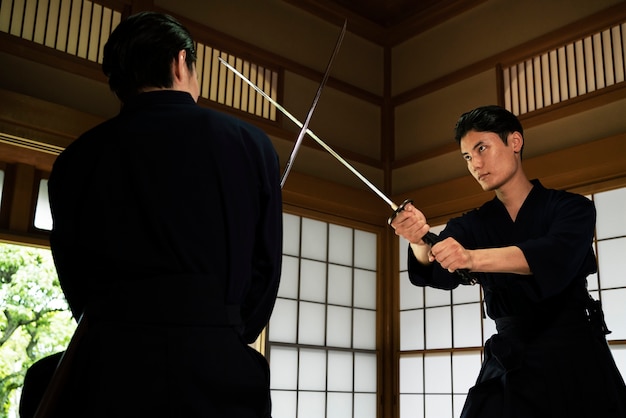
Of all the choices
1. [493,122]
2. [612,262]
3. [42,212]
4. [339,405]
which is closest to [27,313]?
[42,212]

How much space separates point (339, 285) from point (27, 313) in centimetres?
553

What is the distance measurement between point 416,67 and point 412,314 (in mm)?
2039

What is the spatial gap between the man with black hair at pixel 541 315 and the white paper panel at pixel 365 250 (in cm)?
342

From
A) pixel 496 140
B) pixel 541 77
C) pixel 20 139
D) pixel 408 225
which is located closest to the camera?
pixel 408 225

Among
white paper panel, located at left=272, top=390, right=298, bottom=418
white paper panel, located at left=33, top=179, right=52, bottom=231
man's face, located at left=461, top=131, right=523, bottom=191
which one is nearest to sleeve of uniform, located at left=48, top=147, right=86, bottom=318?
man's face, located at left=461, top=131, right=523, bottom=191

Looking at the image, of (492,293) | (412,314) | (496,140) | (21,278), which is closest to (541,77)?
(412,314)

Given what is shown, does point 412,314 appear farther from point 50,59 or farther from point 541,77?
point 50,59

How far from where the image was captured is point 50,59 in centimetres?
411

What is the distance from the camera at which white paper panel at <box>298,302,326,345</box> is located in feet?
16.9

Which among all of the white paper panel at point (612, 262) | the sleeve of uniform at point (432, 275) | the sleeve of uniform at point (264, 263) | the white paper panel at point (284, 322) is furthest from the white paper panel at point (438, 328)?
the sleeve of uniform at point (264, 263)

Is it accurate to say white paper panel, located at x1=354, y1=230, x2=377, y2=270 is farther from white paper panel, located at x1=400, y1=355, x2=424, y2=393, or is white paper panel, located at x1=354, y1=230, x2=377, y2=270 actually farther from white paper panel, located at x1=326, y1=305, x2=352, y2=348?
white paper panel, located at x1=400, y1=355, x2=424, y2=393

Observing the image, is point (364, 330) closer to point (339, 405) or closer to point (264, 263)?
point (339, 405)

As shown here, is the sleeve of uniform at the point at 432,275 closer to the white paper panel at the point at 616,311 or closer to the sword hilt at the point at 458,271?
the sword hilt at the point at 458,271

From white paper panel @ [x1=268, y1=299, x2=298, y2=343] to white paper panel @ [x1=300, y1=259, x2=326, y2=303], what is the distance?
0.15 metres
